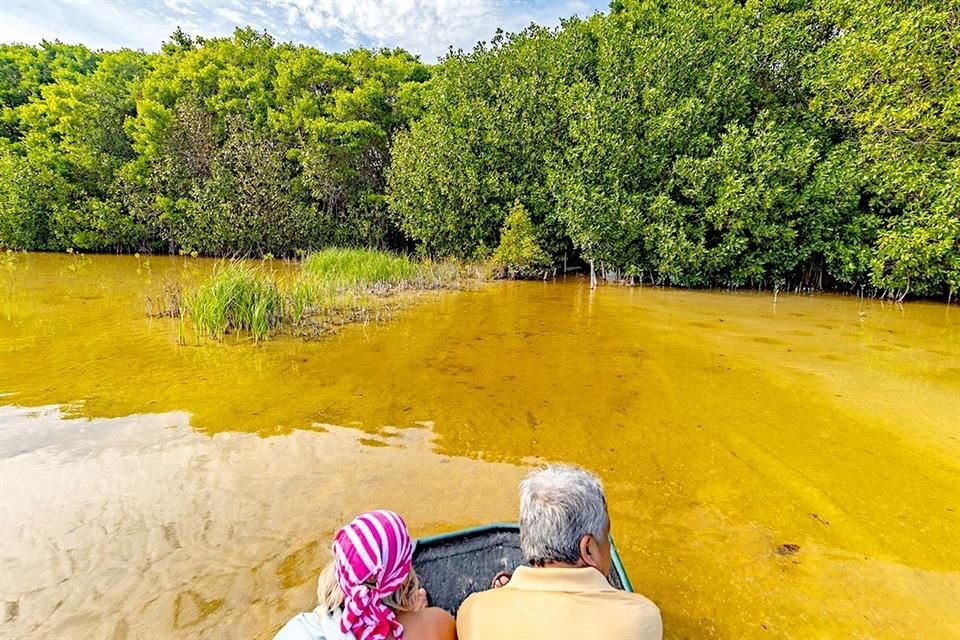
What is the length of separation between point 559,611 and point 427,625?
1.59 feet

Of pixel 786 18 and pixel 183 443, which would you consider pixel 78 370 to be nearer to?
pixel 183 443

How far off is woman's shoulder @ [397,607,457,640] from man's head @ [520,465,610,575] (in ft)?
1.23

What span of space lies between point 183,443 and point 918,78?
13551mm

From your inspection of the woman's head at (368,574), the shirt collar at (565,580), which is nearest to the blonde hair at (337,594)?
the woman's head at (368,574)

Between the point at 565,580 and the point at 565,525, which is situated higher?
the point at 565,525

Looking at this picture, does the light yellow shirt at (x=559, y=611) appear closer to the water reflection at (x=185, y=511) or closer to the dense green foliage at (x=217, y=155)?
the water reflection at (x=185, y=511)

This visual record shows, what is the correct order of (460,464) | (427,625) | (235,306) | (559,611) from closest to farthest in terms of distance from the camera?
(559,611)
(427,625)
(460,464)
(235,306)

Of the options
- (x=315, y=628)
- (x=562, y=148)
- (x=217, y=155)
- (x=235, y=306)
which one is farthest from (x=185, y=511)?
(x=217, y=155)

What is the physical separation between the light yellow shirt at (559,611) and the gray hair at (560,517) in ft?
0.19

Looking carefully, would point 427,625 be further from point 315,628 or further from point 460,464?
point 460,464

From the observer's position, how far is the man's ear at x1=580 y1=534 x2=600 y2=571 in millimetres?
1424

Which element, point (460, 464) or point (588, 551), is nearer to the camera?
point (588, 551)

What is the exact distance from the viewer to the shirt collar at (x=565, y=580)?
1354 mm

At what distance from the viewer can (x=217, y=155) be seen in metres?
17.6
